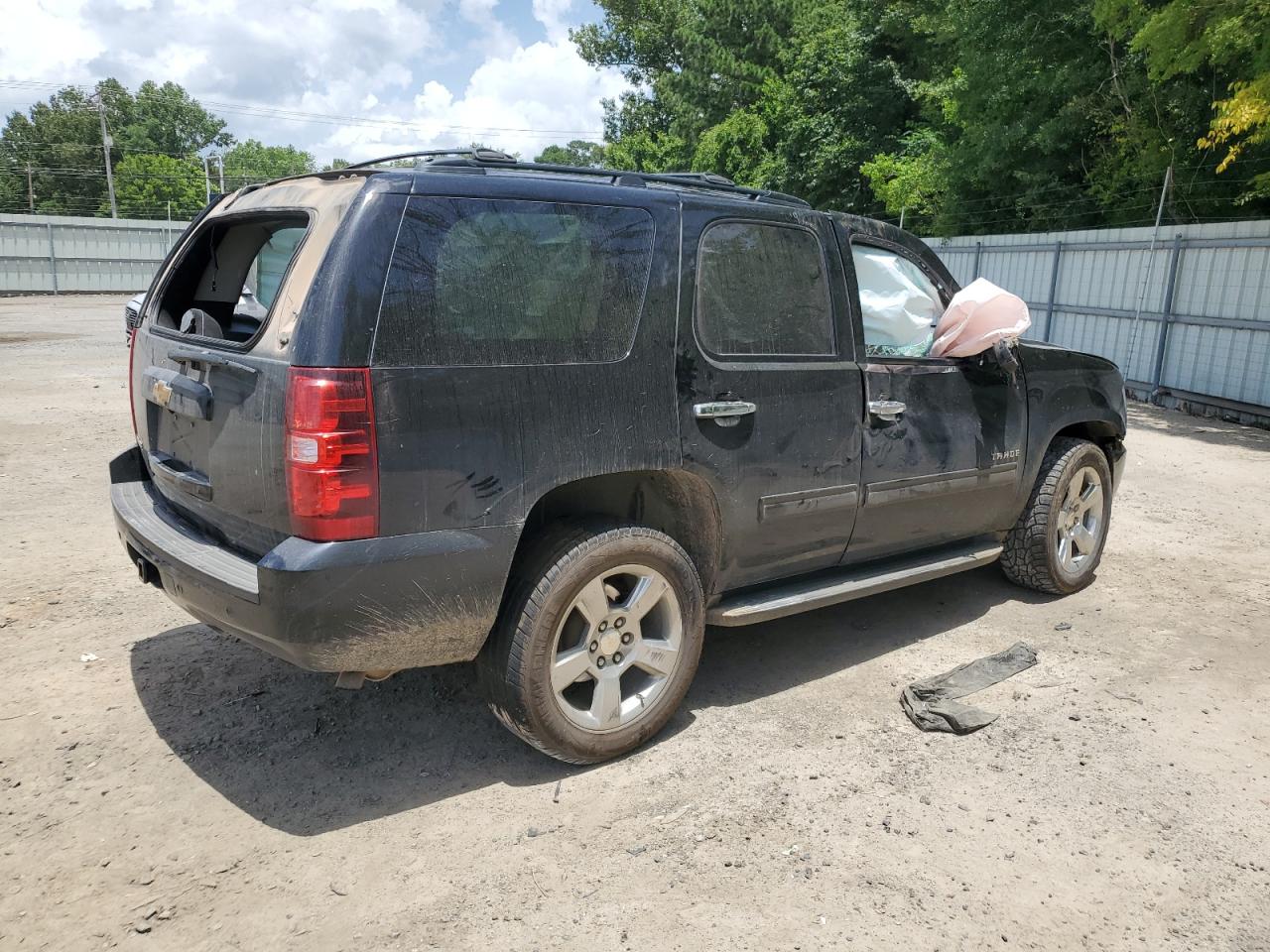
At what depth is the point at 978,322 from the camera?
4.42 metres

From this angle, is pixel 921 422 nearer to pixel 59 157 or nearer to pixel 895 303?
pixel 895 303

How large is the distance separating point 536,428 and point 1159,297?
1282 centimetres

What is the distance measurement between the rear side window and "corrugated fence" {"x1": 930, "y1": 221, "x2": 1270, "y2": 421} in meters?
11.0

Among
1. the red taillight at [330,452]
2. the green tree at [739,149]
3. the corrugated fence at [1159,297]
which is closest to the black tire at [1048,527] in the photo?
the red taillight at [330,452]

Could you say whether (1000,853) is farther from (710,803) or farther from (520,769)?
(520,769)

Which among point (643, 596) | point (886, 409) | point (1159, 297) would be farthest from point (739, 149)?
point (643, 596)

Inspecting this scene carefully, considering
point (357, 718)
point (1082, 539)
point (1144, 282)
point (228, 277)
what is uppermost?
point (1144, 282)

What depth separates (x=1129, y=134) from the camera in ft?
53.1

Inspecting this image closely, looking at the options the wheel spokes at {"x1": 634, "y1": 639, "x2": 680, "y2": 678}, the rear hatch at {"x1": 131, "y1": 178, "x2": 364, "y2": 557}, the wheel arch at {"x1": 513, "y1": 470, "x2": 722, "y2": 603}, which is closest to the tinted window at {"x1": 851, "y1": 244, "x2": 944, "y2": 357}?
the wheel arch at {"x1": 513, "y1": 470, "x2": 722, "y2": 603}

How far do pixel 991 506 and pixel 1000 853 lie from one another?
2.10m

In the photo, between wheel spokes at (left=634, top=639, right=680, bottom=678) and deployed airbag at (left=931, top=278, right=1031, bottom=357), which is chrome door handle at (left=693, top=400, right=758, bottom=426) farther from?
deployed airbag at (left=931, top=278, right=1031, bottom=357)

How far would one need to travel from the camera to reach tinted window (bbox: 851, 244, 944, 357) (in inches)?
172

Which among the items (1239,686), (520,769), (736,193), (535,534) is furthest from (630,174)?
(1239,686)

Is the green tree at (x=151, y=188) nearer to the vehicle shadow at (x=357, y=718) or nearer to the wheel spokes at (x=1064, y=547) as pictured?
the vehicle shadow at (x=357, y=718)
